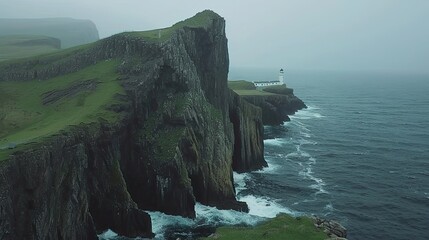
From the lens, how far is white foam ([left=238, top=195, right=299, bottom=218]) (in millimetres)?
56659

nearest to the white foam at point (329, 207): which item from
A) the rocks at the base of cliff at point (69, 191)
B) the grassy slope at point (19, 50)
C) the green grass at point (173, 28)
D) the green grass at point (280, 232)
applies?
the green grass at point (280, 232)

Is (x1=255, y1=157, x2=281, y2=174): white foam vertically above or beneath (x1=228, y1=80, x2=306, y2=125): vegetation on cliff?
beneath

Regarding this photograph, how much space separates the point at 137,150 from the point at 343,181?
124ft

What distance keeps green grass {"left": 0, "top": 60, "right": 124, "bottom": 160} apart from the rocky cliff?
1.44 meters

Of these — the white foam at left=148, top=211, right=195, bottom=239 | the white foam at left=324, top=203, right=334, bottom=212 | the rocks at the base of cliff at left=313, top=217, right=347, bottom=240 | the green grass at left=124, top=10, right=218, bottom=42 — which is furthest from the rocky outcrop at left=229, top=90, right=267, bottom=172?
the rocks at the base of cliff at left=313, top=217, right=347, bottom=240

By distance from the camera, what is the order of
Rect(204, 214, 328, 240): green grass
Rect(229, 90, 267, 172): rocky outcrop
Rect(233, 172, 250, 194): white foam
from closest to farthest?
Rect(204, 214, 328, 240): green grass → Rect(233, 172, 250, 194): white foam → Rect(229, 90, 267, 172): rocky outcrop

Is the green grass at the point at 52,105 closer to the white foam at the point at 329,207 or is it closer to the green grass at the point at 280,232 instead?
the green grass at the point at 280,232

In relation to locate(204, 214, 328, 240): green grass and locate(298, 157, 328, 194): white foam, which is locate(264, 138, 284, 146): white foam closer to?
locate(298, 157, 328, 194): white foam

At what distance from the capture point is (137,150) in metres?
54.5

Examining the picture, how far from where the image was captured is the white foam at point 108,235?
45.6 meters

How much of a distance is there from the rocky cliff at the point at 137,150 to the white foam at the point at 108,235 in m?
0.58

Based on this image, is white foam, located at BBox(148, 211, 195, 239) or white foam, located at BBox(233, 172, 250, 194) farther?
white foam, located at BBox(233, 172, 250, 194)

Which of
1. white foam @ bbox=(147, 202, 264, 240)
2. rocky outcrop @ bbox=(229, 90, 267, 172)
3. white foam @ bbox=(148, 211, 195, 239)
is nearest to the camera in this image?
white foam @ bbox=(148, 211, 195, 239)

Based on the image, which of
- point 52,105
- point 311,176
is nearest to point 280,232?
point 52,105
